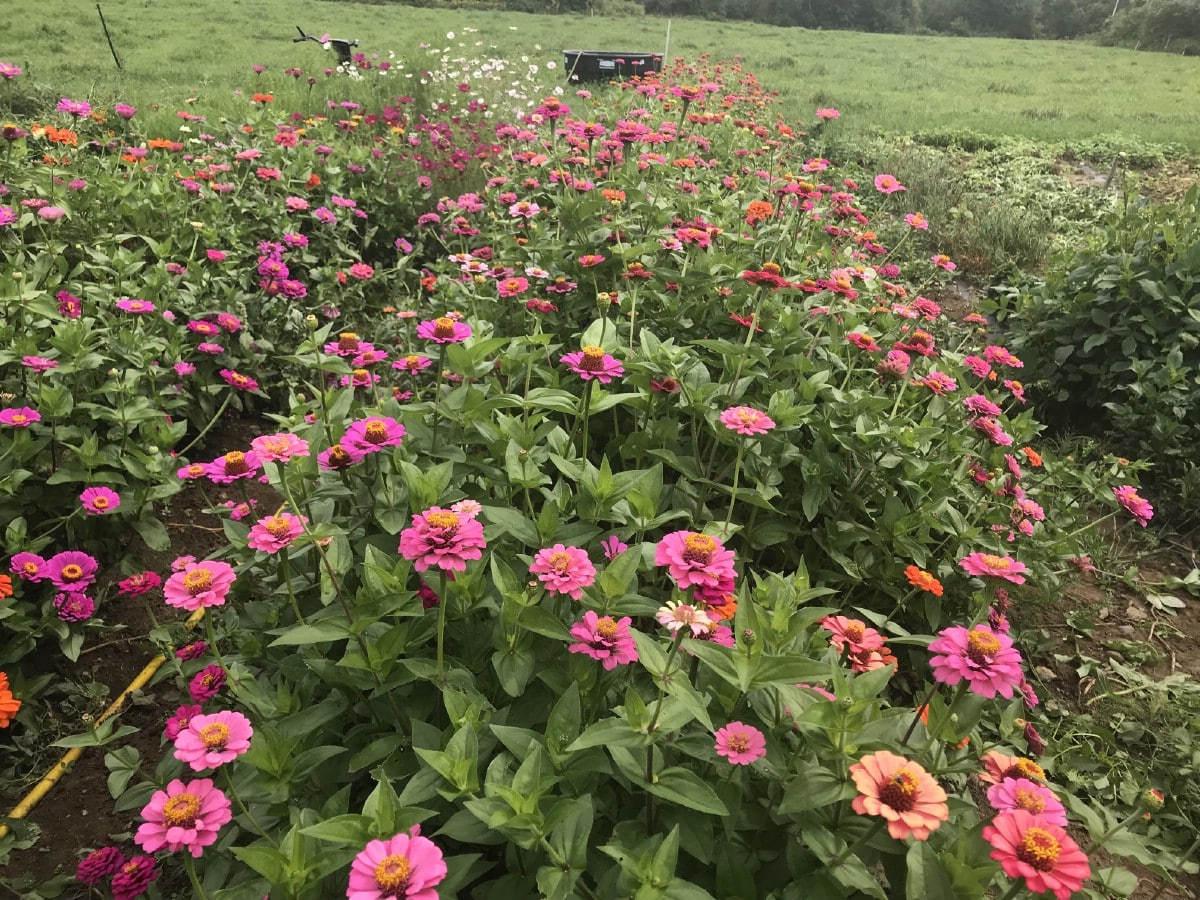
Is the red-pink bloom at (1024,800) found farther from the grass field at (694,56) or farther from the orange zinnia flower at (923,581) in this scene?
the grass field at (694,56)

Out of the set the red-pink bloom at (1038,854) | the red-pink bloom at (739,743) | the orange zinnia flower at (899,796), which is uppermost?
the orange zinnia flower at (899,796)

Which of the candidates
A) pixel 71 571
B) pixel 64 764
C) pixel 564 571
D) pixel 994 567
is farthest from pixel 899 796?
pixel 64 764

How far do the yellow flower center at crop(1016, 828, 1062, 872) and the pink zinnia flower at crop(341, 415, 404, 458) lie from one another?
1235 mm

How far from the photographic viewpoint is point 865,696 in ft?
3.79

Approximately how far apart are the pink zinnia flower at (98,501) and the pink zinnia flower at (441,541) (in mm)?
1401

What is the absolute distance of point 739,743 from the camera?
3.58ft

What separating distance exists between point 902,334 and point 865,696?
2.09 meters

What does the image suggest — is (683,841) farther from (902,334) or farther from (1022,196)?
(1022,196)

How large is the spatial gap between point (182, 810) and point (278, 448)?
0.64 metres

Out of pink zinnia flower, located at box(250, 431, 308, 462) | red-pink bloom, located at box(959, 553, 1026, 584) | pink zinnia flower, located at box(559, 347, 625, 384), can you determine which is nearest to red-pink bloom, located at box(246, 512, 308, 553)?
pink zinnia flower, located at box(250, 431, 308, 462)

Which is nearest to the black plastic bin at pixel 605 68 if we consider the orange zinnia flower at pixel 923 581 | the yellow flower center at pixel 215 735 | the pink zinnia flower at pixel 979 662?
the orange zinnia flower at pixel 923 581

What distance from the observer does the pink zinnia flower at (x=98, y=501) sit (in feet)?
6.40

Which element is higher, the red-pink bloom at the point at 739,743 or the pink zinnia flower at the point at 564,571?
the pink zinnia flower at the point at 564,571

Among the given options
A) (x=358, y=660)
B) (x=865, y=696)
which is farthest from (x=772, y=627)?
(x=358, y=660)
